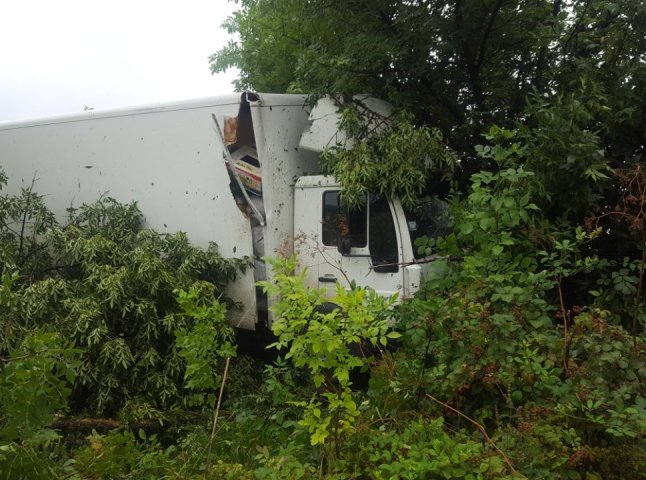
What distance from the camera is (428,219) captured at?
5355 millimetres

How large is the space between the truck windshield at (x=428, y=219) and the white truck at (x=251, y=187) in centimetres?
7

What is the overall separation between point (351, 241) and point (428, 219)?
2.53 ft

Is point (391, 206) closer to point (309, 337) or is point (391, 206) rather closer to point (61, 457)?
point (309, 337)

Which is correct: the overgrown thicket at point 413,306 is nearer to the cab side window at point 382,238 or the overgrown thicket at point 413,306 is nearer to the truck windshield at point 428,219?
the truck windshield at point 428,219

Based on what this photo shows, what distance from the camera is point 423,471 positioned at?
2.59m

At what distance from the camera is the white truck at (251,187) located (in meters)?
5.26

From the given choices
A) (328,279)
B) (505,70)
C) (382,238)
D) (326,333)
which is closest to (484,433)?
(326,333)

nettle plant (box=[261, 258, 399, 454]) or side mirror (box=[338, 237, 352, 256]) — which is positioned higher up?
A: side mirror (box=[338, 237, 352, 256])

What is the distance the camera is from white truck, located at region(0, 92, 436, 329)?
17.3 feet

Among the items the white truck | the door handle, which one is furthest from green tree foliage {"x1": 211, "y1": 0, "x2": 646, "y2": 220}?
the door handle

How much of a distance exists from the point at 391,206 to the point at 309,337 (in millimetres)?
2491

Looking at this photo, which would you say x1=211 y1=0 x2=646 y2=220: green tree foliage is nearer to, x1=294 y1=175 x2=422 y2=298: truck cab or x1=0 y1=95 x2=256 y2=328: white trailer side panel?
x1=294 y1=175 x2=422 y2=298: truck cab

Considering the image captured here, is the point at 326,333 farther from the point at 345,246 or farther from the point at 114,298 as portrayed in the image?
the point at 114,298

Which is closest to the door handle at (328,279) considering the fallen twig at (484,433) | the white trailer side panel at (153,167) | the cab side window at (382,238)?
the cab side window at (382,238)
